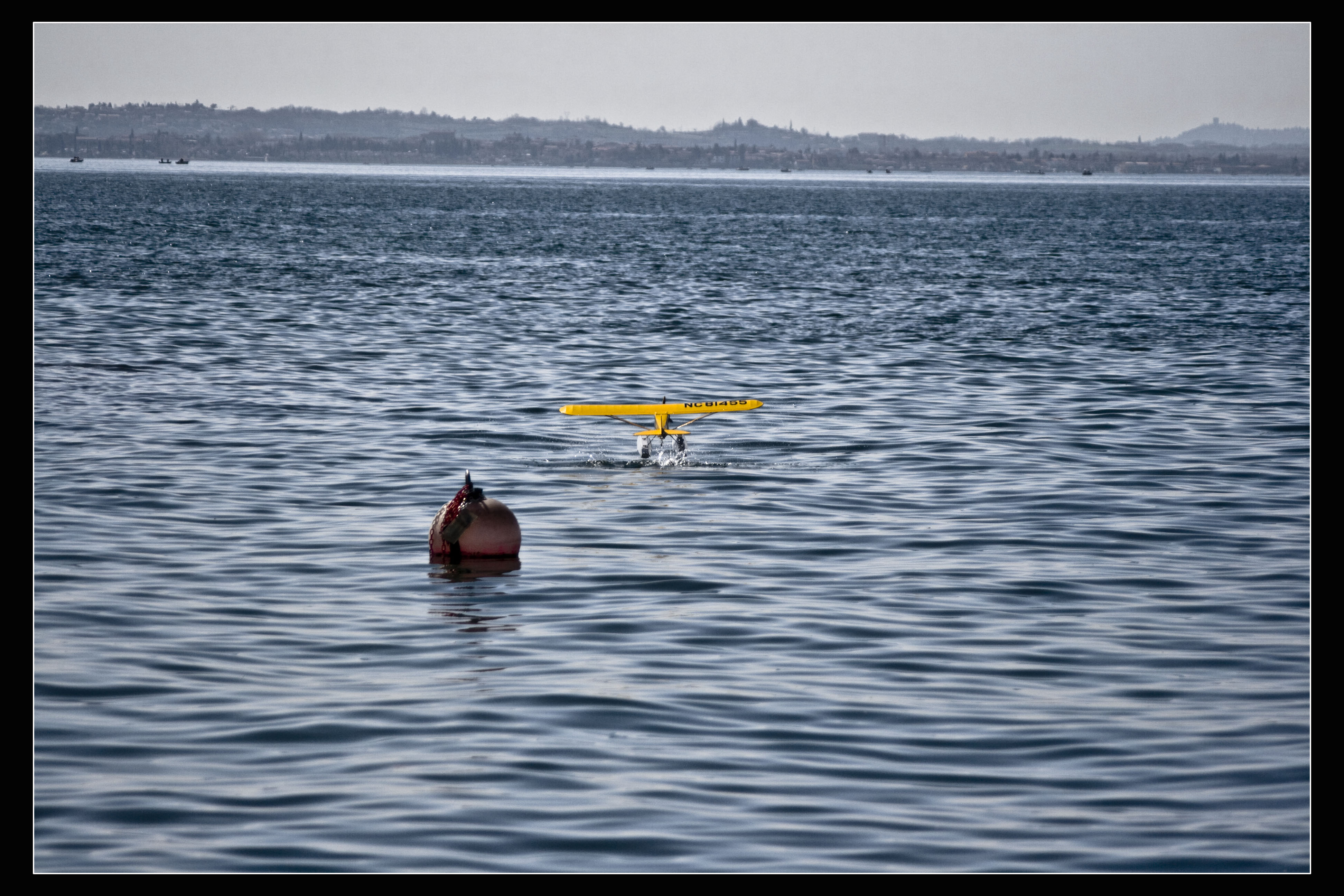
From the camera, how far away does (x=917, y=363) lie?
1455 inches

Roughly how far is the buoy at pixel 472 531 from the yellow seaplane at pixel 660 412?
22.9ft

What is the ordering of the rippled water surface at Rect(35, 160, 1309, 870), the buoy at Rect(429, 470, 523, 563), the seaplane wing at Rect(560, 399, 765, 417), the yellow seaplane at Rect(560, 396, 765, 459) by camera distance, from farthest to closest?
the seaplane wing at Rect(560, 399, 765, 417) → the yellow seaplane at Rect(560, 396, 765, 459) → the buoy at Rect(429, 470, 523, 563) → the rippled water surface at Rect(35, 160, 1309, 870)

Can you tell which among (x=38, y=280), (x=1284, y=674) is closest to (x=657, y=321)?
(x=38, y=280)

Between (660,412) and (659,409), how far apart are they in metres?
0.06

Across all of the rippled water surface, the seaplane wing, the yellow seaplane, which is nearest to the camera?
the rippled water surface

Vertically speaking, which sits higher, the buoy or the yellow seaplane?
the yellow seaplane

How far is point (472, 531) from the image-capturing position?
55.0ft

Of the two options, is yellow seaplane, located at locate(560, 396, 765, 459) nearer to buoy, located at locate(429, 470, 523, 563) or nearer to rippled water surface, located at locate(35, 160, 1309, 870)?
rippled water surface, located at locate(35, 160, 1309, 870)

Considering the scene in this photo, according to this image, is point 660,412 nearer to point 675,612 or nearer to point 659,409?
point 659,409

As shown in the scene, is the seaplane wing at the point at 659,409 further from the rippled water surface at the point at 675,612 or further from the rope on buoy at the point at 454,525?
the rope on buoy at the point at 454,525

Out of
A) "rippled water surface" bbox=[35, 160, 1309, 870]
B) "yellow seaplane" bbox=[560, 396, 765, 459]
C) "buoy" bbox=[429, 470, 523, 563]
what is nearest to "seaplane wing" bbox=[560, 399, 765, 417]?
"yellow seaplane" bbox=[560, 396, 765, 459]

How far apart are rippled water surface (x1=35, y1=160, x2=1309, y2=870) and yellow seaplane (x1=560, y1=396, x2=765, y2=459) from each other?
37 cm

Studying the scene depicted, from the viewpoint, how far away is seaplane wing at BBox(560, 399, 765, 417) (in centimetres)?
2495
